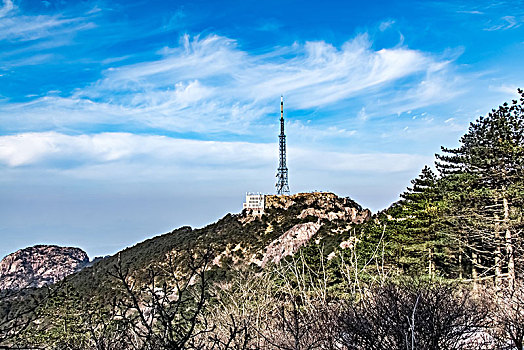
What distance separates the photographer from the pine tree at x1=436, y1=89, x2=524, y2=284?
62.7ft

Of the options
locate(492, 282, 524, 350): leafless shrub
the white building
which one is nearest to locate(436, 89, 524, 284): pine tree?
locate(492, 282, 524, 350): leafless shrub

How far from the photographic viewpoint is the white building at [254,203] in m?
54.4

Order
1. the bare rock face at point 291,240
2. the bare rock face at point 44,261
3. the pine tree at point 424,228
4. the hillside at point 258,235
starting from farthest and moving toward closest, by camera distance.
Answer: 1. the bare rock face at point 44,261
2. the hillside at point 258,235
3. the bare rock face at point 291,240
4. the pine tree at point 424,228

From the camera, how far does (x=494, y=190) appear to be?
18984 millimetres

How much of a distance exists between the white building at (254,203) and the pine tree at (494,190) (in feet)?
112

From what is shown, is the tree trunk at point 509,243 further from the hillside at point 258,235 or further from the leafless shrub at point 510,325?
the hillside at point 258,235

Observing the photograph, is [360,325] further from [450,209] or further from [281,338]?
[450,209]

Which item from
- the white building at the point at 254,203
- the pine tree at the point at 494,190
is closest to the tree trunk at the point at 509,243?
the pine tree at the point at 494,190

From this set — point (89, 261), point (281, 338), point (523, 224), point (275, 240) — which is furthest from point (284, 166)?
point (281, 338)

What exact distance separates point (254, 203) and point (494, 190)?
3806 cm

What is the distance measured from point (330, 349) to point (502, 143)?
16.3 metres

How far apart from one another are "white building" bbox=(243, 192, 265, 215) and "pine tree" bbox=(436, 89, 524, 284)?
34.0 m

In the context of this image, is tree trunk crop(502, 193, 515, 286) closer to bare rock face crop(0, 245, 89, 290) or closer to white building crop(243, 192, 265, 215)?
white building crop(243, 192, 265, 215)

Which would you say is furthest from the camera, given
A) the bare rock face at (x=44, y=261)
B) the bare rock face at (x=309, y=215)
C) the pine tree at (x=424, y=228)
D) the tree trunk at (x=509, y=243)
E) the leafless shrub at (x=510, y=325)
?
the bare rock face at (x=44, y=261)
